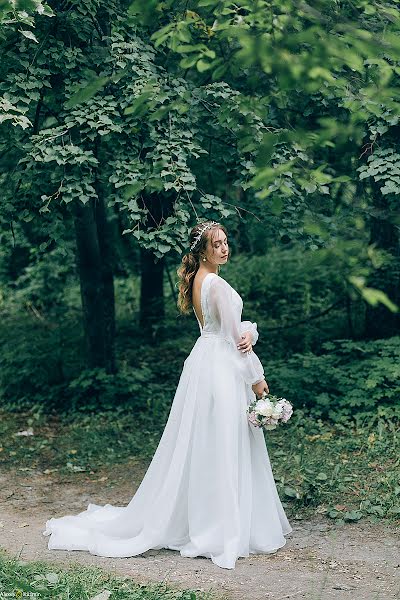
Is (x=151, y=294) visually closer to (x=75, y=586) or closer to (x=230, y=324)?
(x=230, y=324)

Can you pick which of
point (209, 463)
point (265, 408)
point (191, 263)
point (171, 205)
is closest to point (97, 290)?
point (171, 205)

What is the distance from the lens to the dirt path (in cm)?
474

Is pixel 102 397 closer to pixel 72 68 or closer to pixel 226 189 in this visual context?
pixel 226 189

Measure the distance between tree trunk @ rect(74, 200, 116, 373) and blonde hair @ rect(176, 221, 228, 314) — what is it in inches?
158

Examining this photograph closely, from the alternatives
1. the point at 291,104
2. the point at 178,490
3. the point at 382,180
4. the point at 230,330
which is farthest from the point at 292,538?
the point at 291,104

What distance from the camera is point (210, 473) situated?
5.38m

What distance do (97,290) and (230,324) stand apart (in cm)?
483

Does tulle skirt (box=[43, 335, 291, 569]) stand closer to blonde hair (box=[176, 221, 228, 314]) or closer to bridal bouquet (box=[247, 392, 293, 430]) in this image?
bridal bouquet (box=[247, 392, 293, 430])

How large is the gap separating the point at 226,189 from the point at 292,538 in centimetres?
425

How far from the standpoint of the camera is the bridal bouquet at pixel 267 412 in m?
5.24

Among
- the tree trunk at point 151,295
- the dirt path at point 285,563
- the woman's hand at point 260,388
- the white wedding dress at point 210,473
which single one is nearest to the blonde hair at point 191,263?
the white wedding dress at point 210,473

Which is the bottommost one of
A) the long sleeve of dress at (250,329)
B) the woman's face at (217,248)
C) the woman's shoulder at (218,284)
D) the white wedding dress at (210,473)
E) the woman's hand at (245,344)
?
the white wedding dress at (210,473)

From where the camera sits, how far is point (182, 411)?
219 inches

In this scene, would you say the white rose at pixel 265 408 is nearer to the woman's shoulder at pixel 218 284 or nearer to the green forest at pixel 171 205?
the woman's shoulder at pixel 218 284
